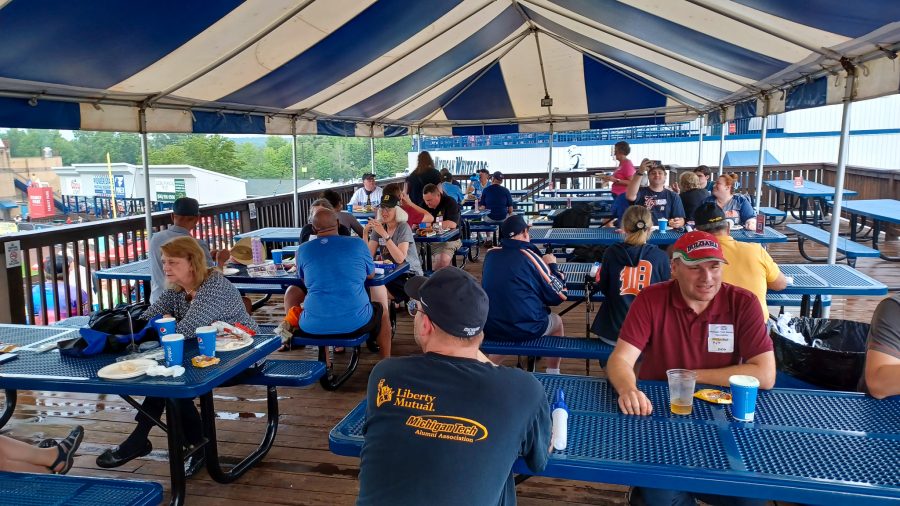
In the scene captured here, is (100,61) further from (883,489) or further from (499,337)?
(883,489)

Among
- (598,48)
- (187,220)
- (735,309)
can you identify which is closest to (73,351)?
(187,220)

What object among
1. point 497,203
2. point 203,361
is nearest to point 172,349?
point 203,361

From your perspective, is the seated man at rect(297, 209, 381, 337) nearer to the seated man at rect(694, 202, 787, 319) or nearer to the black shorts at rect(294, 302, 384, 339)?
the black shorts at rect(294, 302, 384, 339)

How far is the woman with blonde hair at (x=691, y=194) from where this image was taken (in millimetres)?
6641

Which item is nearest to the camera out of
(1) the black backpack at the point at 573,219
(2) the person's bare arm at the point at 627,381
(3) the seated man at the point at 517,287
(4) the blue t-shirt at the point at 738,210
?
(2) the person's bare arm at the point at 627,381

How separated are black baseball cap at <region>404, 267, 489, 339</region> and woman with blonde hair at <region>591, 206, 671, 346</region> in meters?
1.95

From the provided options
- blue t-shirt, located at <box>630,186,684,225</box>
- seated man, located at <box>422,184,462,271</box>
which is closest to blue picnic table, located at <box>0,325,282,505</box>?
seated man, located at <box>422,184,462,271</box>

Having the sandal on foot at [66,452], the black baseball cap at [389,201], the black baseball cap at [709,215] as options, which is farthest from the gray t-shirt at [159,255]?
the black baseball cap at [709,215]

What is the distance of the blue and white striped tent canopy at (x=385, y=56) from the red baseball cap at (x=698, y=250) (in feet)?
5.27

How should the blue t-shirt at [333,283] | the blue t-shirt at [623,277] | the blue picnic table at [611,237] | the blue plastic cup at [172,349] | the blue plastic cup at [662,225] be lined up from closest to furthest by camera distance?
the blue plastic cup at [172,349] → the blue t-shirt at [623,277] → the blue t-shirt at [333,283] → the blue picnic table at [611,237] → the blue plastic cup at [662,225]

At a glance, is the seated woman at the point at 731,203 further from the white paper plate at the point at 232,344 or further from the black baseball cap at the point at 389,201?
the white paper plate at the point at 232,344

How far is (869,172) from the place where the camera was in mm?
10508

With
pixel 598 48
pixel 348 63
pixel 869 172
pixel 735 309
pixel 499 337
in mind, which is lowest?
pixel 499 337

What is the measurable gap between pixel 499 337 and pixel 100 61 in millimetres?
3104
